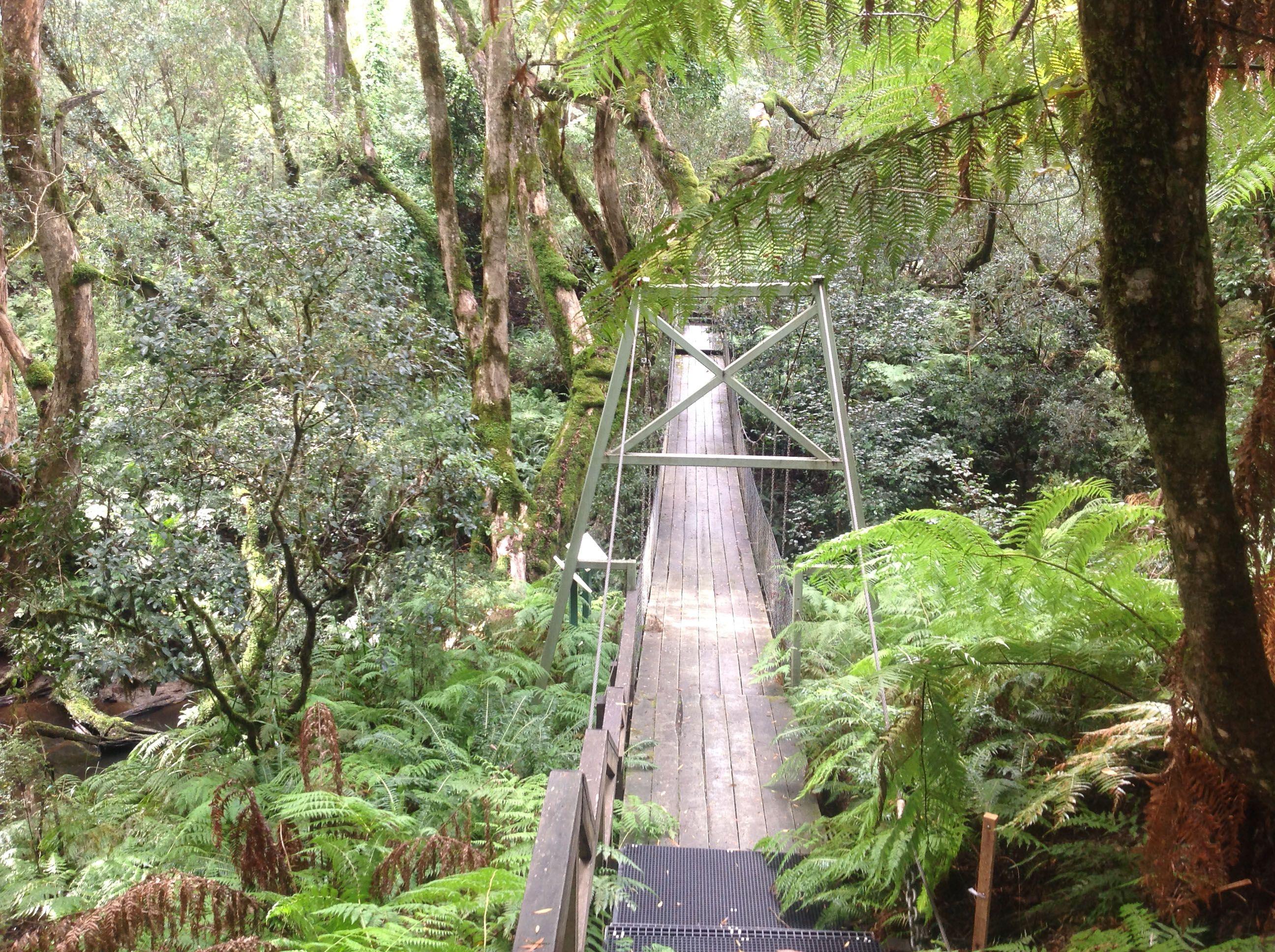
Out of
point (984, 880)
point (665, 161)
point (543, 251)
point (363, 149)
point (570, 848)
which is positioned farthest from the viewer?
point (363, 149)

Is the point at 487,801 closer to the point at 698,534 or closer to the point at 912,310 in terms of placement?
the point at 698,534

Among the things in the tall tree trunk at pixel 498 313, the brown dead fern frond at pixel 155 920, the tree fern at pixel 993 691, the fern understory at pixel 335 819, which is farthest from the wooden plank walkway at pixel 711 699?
the brown dead fern frond at pixel 155 920

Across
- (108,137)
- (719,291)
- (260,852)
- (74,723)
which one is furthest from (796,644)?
(108,137)

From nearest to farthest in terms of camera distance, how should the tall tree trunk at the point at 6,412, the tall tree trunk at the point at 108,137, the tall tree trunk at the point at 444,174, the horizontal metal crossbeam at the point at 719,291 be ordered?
the horizontal metal crossbeam at the point at 719,291 < the tall tree trunk at the point at 6,412 < the tall tree trunk at the point at 444,174 < the tall tree trunk at the point at 108,137

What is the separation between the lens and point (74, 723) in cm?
768

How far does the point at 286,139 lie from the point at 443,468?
9971mm

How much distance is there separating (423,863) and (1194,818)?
2.29m

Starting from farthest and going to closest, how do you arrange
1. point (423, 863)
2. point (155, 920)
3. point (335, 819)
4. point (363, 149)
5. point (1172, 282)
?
point (363, 149), point (335, 819), point (423, 863), point (155, 920), point (1172, 282)

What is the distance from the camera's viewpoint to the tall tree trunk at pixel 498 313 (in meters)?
7.36

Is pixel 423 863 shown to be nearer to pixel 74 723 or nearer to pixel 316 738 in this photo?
pixel 316 738

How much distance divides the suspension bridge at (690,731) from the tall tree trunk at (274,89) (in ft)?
27.0

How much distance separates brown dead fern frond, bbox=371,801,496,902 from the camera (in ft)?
8.87

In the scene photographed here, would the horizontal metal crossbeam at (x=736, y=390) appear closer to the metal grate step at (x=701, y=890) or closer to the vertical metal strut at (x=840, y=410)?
the vertical metal strut at (x=840, y=410)

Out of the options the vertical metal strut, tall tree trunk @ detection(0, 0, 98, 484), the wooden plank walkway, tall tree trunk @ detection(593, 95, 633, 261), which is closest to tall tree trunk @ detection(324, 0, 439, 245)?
tall tree trunk @ detection(593, 95, 633, 261)
